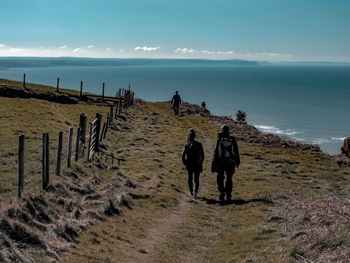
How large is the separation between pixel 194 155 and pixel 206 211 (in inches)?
93.1

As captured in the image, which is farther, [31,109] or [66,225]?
[31,109]

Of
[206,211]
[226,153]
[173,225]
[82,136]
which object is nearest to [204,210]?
[206,211]

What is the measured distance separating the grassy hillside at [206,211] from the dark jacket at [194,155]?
134cm

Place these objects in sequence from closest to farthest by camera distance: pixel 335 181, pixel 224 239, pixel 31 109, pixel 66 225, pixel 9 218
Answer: pixel 9 218 < pixel 66 225 < pixel 224 239 < pixel 335 181 < pixel 31 109

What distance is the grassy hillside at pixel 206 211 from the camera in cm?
895

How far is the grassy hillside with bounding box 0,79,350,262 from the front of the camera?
29.4 ft

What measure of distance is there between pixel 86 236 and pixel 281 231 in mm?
4928

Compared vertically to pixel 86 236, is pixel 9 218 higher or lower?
higher

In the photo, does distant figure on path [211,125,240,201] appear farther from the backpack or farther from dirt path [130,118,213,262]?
dirt path [130,118,213,262]

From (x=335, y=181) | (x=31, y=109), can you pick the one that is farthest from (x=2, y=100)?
(x=335, y=181)

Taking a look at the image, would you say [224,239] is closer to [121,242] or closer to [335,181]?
[121,242]

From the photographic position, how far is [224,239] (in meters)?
11.1

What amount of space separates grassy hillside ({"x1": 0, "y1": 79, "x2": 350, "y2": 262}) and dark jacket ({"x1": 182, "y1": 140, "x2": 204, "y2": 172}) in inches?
52.6

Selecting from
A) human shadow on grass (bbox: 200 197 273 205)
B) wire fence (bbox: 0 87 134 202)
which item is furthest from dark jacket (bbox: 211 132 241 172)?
wire fence (bbox: 0 87 134 202)
